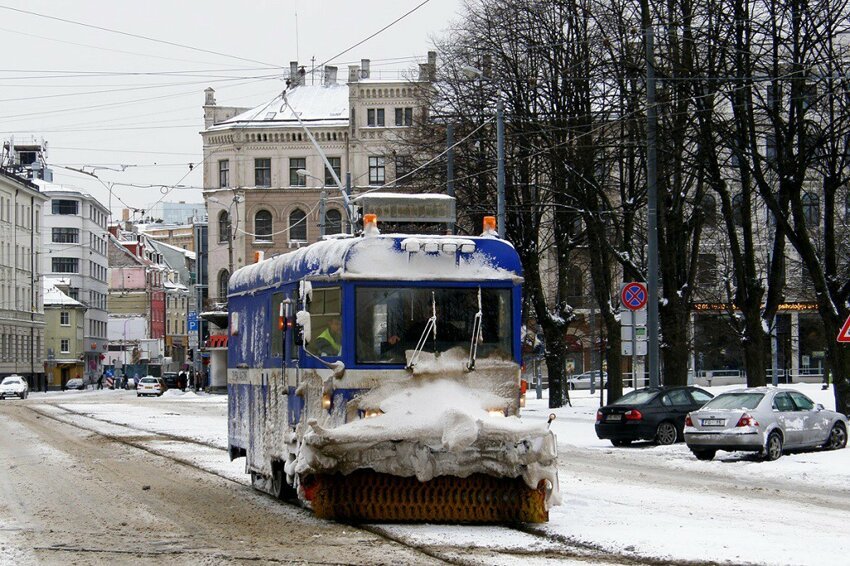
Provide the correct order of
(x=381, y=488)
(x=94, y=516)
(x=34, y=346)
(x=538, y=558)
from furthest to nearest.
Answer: (x=34, y=346) → (x=94, y=516) → (x=381, y=488) → (x=538, y=558)

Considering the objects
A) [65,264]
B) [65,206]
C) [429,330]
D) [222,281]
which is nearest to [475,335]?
[429,330]

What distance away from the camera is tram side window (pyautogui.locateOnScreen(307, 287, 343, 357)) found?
47.9 feet

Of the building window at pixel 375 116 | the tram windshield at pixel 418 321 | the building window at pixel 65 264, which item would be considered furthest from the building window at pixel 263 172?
the tram windshield at pixel 418 321

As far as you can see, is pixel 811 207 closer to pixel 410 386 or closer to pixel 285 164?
pixel 410 386

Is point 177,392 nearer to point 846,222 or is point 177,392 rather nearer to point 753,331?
point 846,222

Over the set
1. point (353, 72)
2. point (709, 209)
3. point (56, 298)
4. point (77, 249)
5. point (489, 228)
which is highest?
point (353, 72)

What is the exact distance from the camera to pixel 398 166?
52.3m

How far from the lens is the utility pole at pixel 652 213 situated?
31.6 meters

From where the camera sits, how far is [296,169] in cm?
9294

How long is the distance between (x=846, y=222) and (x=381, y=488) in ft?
150

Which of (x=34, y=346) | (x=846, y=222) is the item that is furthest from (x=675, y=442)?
(x=34, y=346)

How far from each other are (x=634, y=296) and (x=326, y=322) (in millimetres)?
17580

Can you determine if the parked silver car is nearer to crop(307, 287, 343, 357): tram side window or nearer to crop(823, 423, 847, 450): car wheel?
crop(823, 423, 847, 450): car wheel

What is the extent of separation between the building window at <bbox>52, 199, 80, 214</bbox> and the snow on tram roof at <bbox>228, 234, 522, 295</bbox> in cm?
11622
